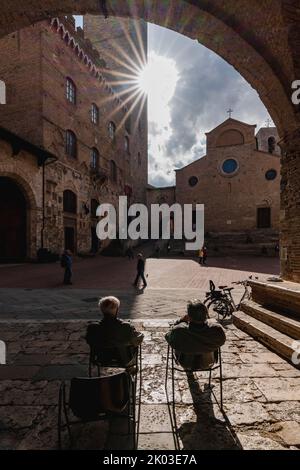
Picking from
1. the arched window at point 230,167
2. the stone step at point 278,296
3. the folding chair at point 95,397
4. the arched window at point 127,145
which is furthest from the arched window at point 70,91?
the folding chair at point 95,397

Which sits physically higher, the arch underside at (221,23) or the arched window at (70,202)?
the arch underside at (221,23)

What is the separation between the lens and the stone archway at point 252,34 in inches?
182

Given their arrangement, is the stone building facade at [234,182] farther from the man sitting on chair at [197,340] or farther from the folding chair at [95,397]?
the folding chair at [95,397]

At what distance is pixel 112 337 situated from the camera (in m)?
2.77

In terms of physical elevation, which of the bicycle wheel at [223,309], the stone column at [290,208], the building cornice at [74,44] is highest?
the building cornice at [74,44]

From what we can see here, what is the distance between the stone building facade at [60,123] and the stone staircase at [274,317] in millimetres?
13795

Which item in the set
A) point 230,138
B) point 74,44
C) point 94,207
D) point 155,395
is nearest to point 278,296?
point 155,395

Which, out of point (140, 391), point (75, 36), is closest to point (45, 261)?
point (140, 391)

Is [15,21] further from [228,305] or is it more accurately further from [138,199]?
[138,199]

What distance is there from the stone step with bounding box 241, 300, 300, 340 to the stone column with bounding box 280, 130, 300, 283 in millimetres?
1016

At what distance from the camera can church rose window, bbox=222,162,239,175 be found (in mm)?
30969

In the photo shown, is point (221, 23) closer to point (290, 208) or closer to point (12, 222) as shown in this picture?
point (290, 208)

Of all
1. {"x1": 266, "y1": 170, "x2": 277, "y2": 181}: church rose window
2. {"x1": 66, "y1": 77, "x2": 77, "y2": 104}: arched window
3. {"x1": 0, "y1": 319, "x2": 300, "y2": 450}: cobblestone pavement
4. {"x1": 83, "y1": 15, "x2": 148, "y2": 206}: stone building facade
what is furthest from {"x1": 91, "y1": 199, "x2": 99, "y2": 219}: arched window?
{"x1": 0, "y1": 319, "x2": 300, "y2": 450}: cobblestone pavement

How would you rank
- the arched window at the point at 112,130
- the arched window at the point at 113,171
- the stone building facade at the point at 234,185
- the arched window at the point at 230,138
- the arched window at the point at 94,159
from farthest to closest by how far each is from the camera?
the arched window at the point at 230,138, the stone building facade at the point at 234,185, the arched window at the point at 113,171, the arched window at the point at 112,130, the arched window at the point at 94,159
